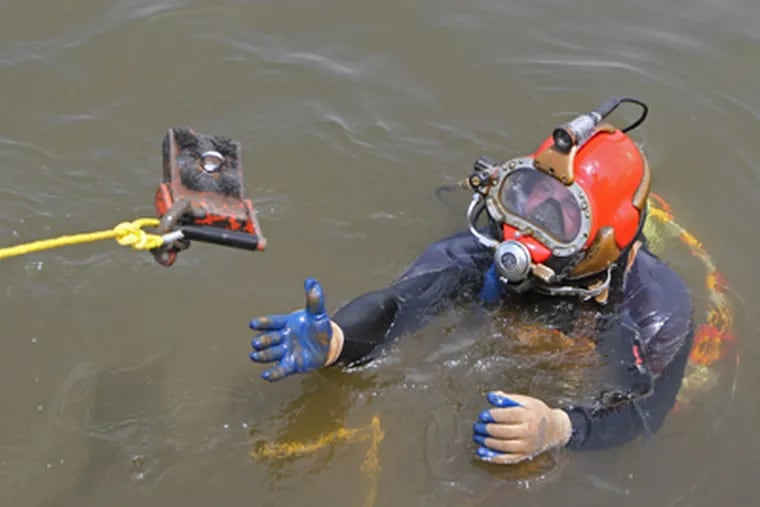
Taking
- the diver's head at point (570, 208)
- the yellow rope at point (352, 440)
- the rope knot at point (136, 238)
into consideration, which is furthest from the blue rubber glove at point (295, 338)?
the diver's head at point (570, 208)

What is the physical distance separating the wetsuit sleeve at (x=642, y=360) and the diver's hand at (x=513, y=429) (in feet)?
0.62

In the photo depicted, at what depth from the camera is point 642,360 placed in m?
3.42

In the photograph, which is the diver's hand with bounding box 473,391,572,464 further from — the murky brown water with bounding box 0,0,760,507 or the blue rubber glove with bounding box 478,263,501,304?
the blue rubber glove with bounding box 478,263,501,304

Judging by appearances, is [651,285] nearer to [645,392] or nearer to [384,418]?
[645,392]

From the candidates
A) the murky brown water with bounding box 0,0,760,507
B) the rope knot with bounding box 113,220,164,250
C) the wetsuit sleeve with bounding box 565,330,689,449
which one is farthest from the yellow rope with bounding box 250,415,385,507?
the rope knot with bounding box 113,220,164,250

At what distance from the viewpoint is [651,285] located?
138 inches

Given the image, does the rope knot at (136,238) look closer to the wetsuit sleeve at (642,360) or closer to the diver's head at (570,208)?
the diver's head at (570,208)

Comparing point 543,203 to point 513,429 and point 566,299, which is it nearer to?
point 566,299

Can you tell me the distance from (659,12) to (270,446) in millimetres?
4474

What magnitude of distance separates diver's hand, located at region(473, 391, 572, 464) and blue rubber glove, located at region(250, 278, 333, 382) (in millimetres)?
647

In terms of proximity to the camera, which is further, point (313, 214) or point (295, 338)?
point (313, 214)

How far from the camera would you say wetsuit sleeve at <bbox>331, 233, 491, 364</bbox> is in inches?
134

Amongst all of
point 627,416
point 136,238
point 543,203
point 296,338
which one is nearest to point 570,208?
point 543,203

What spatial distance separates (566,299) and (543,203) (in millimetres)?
535
